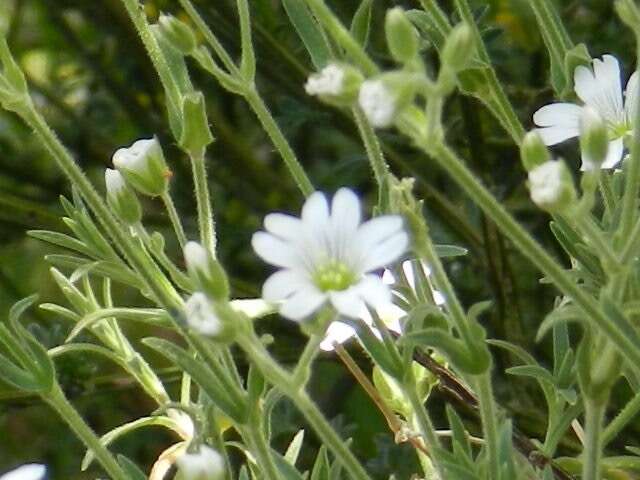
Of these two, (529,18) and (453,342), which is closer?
(453,342)

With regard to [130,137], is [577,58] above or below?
above

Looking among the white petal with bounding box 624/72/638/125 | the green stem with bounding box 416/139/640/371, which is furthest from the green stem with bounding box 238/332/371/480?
the white petal with bounding box 624/72/638/125

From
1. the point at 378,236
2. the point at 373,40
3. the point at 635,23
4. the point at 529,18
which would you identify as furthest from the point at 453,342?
the point at 529,18

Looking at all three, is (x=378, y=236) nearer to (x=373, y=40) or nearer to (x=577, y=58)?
(x=577, y=58)

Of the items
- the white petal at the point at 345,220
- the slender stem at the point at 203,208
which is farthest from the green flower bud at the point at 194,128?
the white petal at the point at 345,220

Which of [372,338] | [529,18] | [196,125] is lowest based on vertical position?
[529,18]

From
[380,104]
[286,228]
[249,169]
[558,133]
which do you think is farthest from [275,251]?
[249,169]

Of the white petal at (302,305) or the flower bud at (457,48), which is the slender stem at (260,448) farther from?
the flower bud at (457,48)

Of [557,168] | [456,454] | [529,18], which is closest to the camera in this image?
[557,168]
